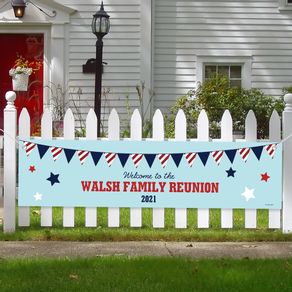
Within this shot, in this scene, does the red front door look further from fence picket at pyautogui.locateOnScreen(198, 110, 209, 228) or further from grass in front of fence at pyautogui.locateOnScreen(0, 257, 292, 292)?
grass in front of fence at pyautogui.locateOnScreen(0, 257, 292, 292)

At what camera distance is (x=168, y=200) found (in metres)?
7.06

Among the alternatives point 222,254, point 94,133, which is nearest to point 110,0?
point 94,133

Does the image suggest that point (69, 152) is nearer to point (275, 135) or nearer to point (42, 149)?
point (42, 149)

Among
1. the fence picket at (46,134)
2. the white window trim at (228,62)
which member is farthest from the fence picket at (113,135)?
the white window trim at (228,62)

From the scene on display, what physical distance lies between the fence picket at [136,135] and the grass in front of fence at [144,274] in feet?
3.69

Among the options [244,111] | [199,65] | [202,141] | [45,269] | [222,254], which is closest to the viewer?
[45,269]

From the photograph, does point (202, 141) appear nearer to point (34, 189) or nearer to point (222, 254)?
point (222, 254)

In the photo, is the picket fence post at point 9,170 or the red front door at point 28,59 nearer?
the picket fence post at point 9,170

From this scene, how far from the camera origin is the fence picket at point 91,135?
7.05 m

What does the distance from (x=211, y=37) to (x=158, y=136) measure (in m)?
7.94

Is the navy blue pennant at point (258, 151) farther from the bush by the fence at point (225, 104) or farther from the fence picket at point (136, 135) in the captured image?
the bush by the fence at point (225, 104)

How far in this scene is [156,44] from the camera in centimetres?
1459

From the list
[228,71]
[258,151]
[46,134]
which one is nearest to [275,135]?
[258,151]

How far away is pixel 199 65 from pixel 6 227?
833 cm
